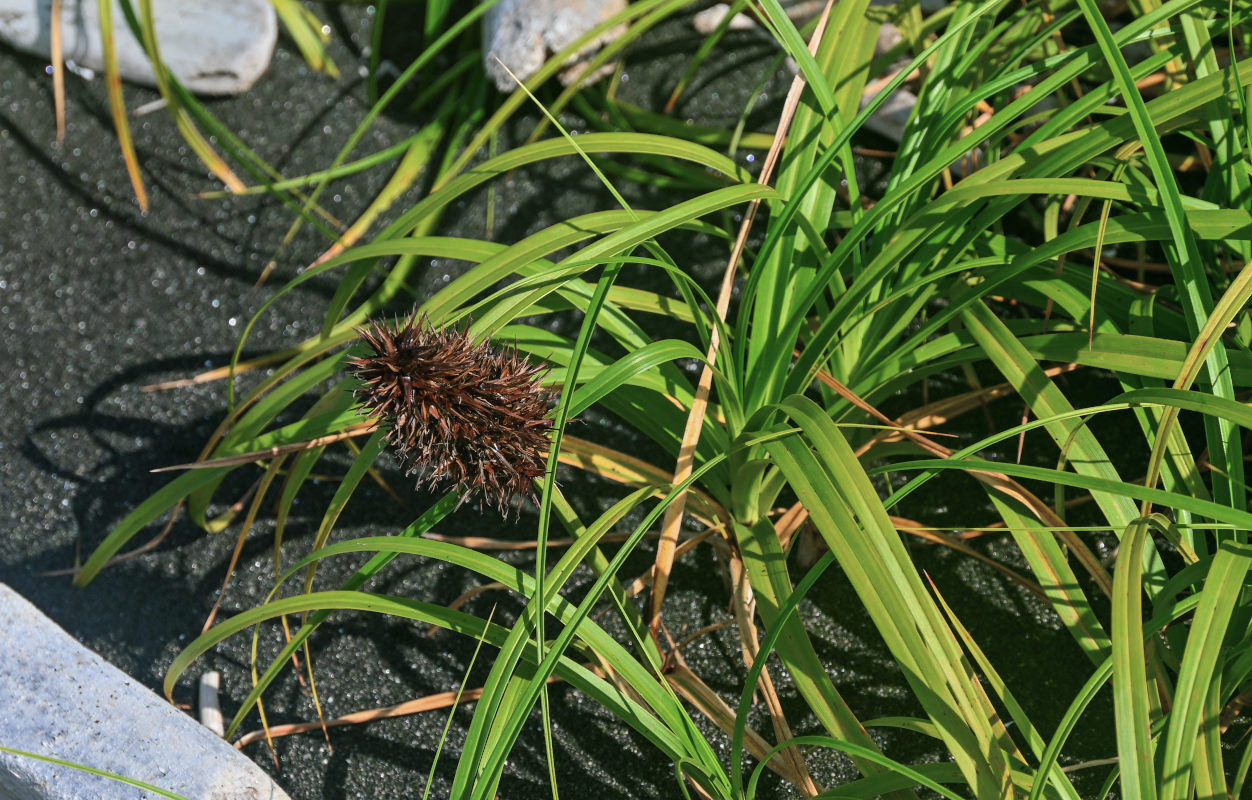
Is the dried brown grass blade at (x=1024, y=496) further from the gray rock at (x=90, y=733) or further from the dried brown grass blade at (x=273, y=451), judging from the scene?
the gray rock at (x=90, y=733)

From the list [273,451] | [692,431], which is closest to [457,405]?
[692,431]

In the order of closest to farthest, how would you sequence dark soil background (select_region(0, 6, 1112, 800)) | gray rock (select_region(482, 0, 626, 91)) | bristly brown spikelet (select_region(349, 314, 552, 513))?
bristly brown spikelet (select_region(349, 314, 552, 513)) < dark soil background (select_region(0, 6, 1112, 800)) < gray rock (select_region(482, 0, 626, 91))

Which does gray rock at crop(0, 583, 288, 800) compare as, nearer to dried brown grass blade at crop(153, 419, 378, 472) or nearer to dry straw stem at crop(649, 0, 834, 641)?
dried brown grass blade at crop(153, 419, 378, 472)

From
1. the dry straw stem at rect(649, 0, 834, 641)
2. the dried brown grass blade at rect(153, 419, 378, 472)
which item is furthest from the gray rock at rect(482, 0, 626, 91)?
the dried brown grass blade at rect(153, 419, 378, 472)

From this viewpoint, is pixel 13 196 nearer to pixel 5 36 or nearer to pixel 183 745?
pixel 5 36

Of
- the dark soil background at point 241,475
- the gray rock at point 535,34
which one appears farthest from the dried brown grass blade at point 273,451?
the gray rock at point 535,34

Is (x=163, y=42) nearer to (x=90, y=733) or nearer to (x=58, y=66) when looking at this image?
(x=58, y=66)

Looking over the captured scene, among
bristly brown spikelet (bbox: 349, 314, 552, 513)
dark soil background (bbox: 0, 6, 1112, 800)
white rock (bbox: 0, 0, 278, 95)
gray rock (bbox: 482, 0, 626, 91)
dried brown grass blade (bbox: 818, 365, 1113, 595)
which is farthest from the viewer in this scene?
white rock (bbox: 0, 0, 278, 95)
